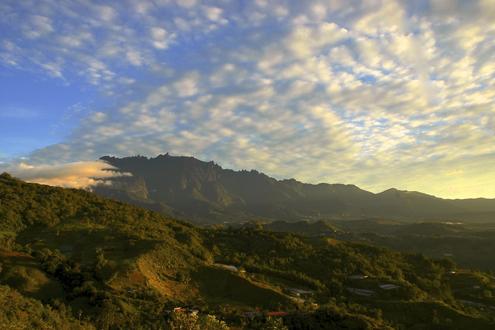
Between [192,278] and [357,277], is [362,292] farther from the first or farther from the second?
[192,278]

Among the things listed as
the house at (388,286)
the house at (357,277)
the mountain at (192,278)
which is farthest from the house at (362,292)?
the house at (357,277)

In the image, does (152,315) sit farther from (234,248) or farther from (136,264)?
(234,248)

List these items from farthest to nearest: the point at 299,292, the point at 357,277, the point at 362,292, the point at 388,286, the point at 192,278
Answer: the point at 357,277, the point at 388,286, the point at 362,292, the point at 299,292, the point at 192,278

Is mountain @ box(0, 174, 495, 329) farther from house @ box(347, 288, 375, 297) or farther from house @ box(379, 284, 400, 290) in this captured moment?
house @ box(379, 284, 400, 290)

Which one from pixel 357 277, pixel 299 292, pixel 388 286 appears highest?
pixel 357 277

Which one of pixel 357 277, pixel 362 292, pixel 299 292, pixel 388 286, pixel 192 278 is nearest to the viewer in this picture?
pixel 192 278

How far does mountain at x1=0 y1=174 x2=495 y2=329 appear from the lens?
28.4 metres

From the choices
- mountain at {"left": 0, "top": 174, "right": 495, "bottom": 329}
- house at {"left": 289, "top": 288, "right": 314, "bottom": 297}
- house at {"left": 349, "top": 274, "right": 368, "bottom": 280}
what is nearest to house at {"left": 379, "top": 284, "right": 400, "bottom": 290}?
mountain at {"left": 0, "top": 174, "right": 495, "bottom": 329}

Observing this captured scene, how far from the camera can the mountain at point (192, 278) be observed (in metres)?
28.4

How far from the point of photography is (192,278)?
1697 inches

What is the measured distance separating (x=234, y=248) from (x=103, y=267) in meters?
25.8

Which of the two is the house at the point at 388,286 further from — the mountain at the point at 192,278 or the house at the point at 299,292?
the house at the point at 299,292

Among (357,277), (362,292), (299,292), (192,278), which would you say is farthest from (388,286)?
(192,278)

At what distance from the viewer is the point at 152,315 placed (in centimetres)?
2880
